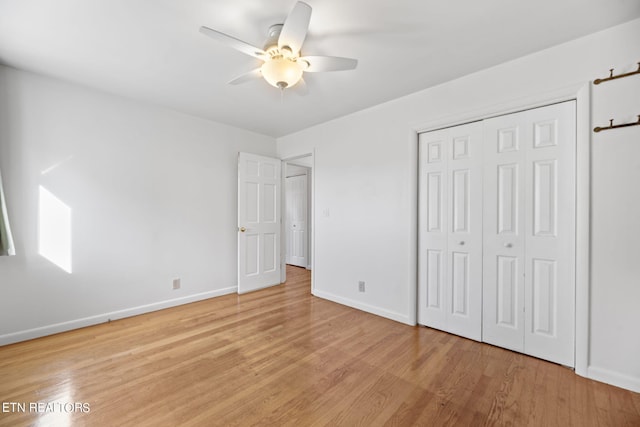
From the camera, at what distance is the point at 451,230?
2.64 metres

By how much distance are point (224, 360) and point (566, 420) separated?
230 cm

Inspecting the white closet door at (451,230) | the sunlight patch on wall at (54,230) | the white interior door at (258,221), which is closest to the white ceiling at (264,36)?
the white closet door at (451,230)

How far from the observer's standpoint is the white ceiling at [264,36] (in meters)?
1.67

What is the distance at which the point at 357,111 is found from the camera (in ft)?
11.1

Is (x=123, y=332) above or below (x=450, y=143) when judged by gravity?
below

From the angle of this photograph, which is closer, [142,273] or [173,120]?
[142,273]

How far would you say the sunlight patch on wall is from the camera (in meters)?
2.54

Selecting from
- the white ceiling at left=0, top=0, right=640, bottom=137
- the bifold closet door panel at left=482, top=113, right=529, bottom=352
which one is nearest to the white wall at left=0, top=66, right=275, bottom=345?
the white ceiling at left=0, top=0, right=640, bottom=137

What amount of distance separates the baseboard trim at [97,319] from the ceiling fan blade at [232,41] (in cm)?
305

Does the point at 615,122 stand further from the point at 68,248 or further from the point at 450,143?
the point at 68,248

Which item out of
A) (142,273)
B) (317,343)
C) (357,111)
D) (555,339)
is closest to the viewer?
(555,339)

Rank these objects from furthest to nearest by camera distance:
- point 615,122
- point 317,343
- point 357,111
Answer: point 357,111 < point 317,343 < point 615,122

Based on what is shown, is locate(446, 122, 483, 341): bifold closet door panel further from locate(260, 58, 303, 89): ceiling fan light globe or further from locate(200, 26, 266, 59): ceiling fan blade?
locate(200, 26, 266, 59): ceiling fan blade

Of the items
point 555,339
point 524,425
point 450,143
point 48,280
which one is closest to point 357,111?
point 450,143
